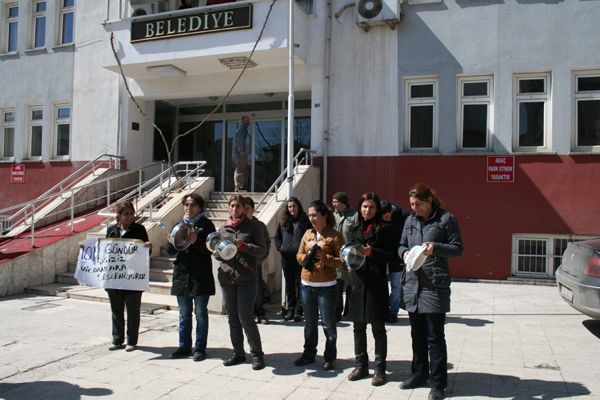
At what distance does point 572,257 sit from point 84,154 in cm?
1289

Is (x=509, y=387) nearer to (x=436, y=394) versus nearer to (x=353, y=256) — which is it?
(x=436, y=394)

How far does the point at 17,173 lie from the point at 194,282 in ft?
42.4

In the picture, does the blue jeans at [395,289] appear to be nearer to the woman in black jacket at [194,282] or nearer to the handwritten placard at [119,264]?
the woman in black jacket at [194,282]

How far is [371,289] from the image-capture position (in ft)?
15.9

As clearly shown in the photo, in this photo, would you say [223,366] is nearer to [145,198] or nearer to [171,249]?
[171,249]

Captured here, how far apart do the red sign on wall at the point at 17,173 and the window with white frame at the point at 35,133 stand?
484mm

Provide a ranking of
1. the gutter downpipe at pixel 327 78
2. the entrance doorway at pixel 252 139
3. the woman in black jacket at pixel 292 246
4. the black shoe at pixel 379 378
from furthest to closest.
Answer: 1. the entrance doorway at pixel 252 139
2. the gutter downpipe at pixel 327 78
3. the woman in black jacket at pixel 292 246
4. the black shoe at pixel 379 378

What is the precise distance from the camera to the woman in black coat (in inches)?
189

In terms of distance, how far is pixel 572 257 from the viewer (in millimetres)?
6805

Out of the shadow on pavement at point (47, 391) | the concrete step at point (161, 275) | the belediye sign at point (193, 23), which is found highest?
the belediye sign at point (193, 23)

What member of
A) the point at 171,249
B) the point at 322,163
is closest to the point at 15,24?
the point at 322,163

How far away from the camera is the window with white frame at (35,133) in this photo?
15.9m

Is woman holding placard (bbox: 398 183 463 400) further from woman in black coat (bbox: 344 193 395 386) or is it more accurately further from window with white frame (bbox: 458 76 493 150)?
window with white frame (bbox: 458 76 493 150)

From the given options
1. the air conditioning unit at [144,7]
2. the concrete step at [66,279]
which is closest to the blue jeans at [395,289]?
the concrete step at [66,279]
